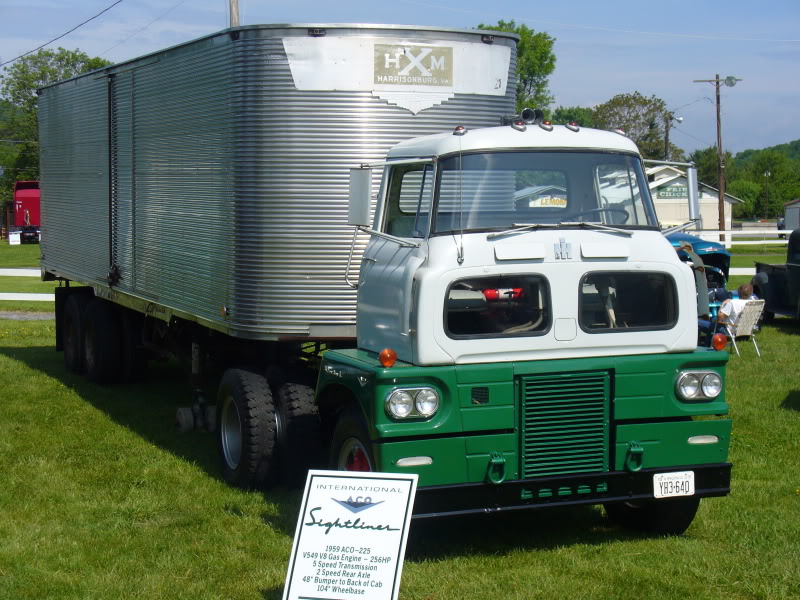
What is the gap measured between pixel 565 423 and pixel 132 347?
814cm

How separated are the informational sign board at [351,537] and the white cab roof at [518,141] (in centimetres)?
239

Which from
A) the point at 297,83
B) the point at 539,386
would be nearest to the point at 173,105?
the point at 297,83

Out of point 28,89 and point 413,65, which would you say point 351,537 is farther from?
point 28,89

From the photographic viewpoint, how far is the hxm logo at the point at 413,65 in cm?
839

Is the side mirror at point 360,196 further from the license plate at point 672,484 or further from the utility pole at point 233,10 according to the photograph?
the utility pole at point 233,10

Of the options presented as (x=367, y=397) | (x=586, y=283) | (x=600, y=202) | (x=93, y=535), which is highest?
(x=600, y=202)

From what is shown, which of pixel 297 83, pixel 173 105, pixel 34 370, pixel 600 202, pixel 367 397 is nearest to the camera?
pixel 367 397

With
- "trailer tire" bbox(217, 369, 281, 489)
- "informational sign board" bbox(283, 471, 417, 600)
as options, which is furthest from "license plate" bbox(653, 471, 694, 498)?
"trailer tire" bbox(217, 369, 281, 489)

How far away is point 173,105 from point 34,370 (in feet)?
21.6

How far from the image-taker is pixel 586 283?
6.82 meters

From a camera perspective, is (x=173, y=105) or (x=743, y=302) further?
(x=743, y=302)

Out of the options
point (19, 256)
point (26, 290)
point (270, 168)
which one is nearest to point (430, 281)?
point (270, 168)

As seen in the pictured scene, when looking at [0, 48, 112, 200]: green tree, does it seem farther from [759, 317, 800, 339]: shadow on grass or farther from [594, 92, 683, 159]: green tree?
[759, 317, 800, 339]: shadow on grass

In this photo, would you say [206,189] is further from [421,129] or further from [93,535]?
[93,535]
